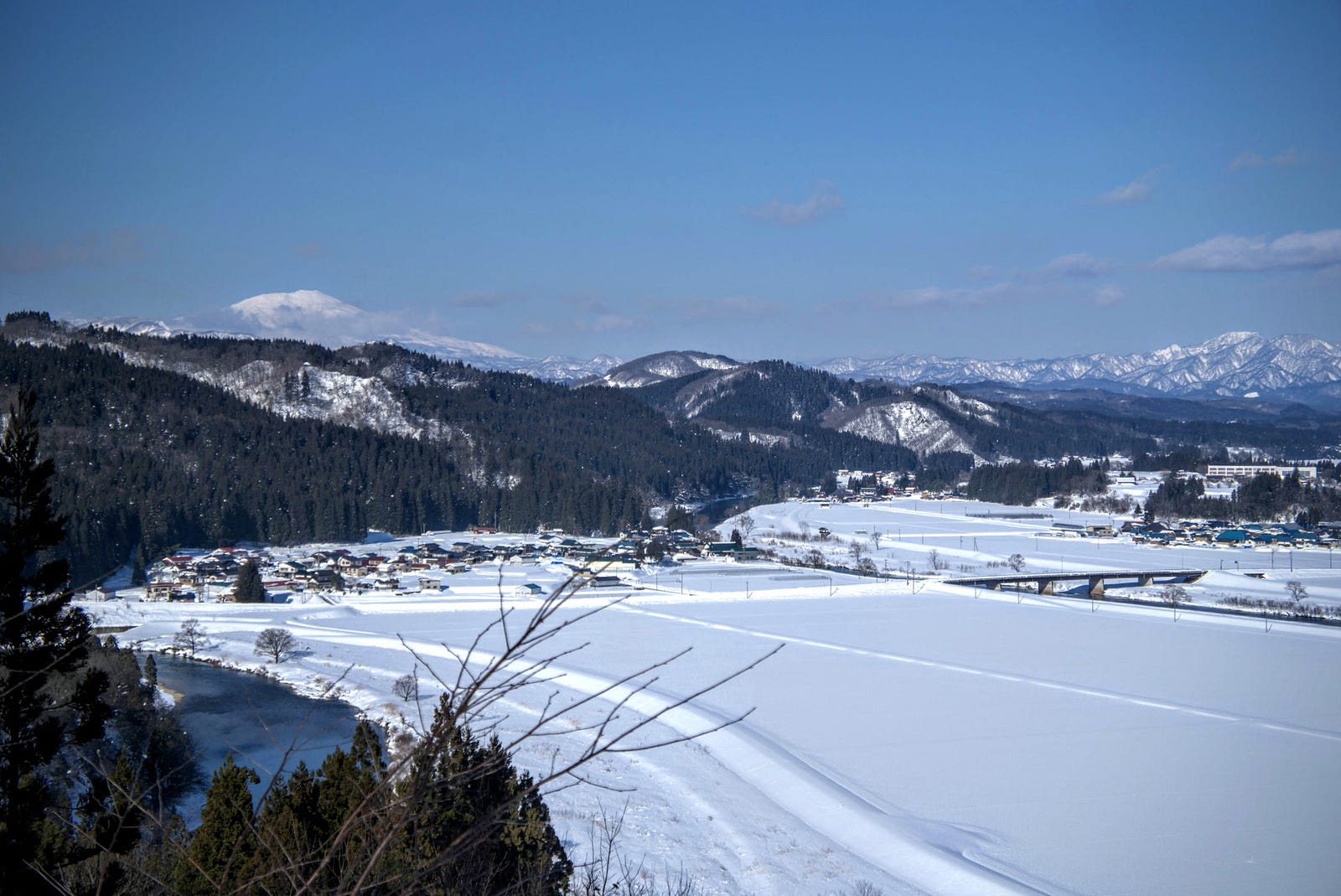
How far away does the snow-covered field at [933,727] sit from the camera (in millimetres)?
8398

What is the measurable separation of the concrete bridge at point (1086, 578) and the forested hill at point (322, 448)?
451 inches

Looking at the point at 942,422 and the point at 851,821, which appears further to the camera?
the point at 942,422

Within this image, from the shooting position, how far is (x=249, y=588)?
88.9 ft

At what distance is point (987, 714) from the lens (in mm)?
13844

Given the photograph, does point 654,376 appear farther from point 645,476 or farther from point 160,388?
point 160,388

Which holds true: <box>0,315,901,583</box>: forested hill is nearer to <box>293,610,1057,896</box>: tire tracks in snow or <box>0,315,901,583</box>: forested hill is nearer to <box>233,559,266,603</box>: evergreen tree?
<box>233,559,266,603</box>: evergreen tree

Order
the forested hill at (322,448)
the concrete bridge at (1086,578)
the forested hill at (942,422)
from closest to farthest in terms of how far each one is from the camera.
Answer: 1. the concrete bridge at (1086,578)
2. the forested hill at (322,448)
3. the forested hill at (942,422)

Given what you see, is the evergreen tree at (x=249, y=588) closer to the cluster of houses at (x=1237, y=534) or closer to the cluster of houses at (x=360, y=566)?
the cluster of houses at (x=360, y=566)

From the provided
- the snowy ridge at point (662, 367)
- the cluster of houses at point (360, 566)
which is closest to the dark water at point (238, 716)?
the cluster of houses at point (360, 566)

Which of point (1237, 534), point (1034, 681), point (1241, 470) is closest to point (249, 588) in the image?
point (1034, 681)

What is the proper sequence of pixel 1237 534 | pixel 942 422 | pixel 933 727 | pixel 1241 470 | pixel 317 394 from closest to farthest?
pixel 933 727
pixel 1237 534
pixel 1241 470
pixel 317 394
pixel 942 422

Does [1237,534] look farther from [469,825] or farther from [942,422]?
[942,422]

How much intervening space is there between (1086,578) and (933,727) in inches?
762

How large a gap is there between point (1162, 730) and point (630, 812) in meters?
7.75
